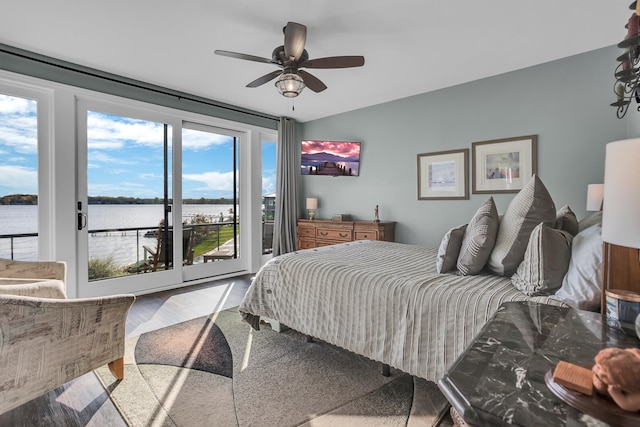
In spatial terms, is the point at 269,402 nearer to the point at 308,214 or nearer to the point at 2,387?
the point at 2,387

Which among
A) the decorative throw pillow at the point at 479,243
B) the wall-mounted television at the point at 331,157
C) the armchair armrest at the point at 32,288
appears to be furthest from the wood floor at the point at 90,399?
the wall-mounted television at the point at 331,157

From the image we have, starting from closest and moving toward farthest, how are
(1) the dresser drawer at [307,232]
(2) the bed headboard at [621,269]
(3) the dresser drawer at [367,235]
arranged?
(2) the bed headboard at [621,269]
(3) the dresser drawer at [367,235]
(1) the dresser drawer at [307,232]

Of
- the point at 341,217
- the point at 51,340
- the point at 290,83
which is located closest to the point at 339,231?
the point at 341,217

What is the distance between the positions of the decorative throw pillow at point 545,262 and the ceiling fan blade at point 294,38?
6.86 ft

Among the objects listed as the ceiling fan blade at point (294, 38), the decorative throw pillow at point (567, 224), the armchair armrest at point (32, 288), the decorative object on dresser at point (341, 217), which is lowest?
the armchair armrest at point (32, 288)

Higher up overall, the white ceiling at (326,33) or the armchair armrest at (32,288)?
the white ceiling at (326,33)

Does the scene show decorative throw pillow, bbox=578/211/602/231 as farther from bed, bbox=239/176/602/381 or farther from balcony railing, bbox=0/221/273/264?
balcony railing, bbox=0/221/273/264

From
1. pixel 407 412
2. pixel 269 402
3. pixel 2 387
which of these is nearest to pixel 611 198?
pixel 407 412

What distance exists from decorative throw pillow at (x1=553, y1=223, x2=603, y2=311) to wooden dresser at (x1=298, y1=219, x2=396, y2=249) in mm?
2834

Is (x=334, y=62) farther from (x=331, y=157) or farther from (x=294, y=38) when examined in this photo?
(x=331, y=157)

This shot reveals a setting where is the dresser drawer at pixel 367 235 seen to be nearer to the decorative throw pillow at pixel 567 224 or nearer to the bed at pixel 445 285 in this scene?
the bed at pixel 445 285

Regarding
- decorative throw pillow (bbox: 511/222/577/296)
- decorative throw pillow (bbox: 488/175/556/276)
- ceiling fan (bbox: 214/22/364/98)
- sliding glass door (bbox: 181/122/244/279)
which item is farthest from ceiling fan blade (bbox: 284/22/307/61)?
sliding glass door (bbox: 181/122/244/279)

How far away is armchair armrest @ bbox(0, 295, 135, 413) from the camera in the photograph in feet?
4.78

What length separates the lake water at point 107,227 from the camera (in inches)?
121
